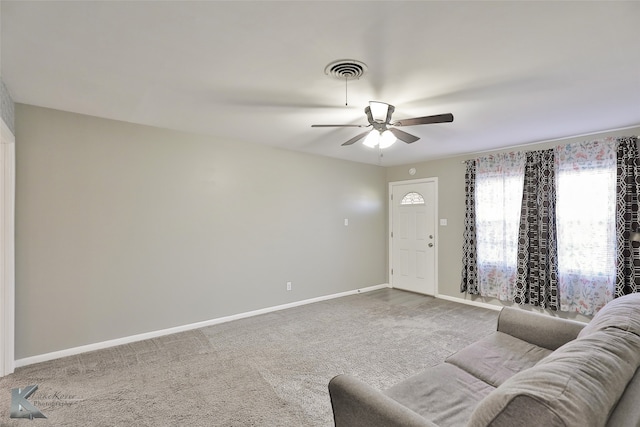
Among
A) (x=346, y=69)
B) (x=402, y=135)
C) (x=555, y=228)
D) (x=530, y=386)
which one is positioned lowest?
(x=530, y=386)

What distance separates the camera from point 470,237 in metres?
4.84

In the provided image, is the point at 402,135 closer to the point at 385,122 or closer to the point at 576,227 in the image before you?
the point at 385,122

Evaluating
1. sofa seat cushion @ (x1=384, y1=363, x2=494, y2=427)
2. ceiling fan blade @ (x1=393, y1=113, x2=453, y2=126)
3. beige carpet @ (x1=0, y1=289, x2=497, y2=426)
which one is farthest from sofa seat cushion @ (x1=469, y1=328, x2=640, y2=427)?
ceiling fan blade @ (x1=393, y1=113, x2=453, y2=126)

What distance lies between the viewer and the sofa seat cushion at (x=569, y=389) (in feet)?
2.79

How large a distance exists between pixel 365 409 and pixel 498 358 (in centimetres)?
123

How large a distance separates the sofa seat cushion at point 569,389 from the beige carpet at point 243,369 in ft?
4.79

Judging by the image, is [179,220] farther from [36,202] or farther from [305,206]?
[305,206]

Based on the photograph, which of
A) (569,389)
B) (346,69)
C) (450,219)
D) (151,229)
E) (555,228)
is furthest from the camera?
(450,219)

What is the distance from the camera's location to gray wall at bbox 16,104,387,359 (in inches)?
115

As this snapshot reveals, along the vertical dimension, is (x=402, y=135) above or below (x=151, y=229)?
above

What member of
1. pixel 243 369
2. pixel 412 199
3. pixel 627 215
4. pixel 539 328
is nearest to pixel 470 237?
pixel 412 199

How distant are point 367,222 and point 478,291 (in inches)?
85.5

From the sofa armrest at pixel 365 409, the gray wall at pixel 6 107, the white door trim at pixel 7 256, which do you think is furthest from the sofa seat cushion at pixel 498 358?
the gray wall at pixel 6 107

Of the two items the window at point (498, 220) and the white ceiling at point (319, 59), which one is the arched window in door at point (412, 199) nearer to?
the window at point (498, 220)
